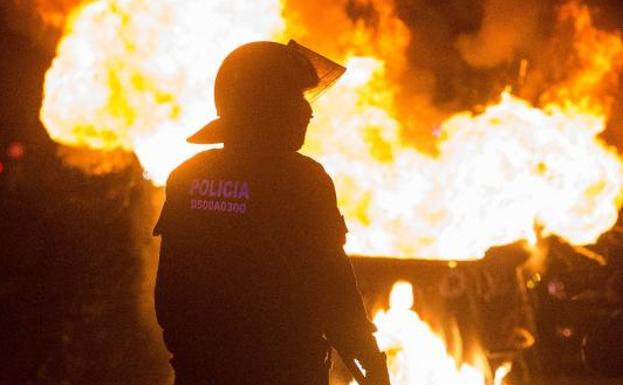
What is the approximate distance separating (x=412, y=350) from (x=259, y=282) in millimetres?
3882

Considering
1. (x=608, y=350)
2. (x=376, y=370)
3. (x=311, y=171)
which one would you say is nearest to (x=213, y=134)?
(x=311, y=171)

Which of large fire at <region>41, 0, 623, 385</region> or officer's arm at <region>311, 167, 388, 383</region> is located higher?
large fire at <region>41, 0, 623, 385</region>

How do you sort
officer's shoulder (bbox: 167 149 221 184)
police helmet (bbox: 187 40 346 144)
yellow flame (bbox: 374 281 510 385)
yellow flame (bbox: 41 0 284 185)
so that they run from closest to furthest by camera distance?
1. officer's shoulder (bbox: 167 149 221 184)
2. police helmet (bbox: 187 40 346 144)
3. yellow flame (bbox: 374 281 510 385)
4. yellow flame (bbox: 41 0 284 185)

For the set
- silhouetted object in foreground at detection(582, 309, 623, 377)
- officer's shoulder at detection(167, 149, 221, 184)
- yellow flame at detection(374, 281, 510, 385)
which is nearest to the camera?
officer's shoulder at detection(167, 149, 221, 184)

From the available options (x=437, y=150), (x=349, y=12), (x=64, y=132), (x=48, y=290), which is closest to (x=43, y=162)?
(x=64, y=132)

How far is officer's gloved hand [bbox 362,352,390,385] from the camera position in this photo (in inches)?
78.7

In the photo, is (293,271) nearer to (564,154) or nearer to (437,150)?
(437,150)

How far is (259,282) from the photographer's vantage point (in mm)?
2035

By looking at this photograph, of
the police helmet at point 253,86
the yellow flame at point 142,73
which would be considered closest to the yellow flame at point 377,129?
the yellow flame at point 142,73

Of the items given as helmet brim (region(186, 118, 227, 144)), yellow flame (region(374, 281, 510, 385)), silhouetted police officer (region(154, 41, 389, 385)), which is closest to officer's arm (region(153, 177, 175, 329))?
silhouetted police officer (region(154, 41, 389, 385))

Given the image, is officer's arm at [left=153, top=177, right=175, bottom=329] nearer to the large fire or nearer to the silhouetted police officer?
the silhouetted police officer

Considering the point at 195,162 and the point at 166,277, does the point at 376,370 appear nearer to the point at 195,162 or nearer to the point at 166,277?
the point at 166,277

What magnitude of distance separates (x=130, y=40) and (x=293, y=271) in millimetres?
4411

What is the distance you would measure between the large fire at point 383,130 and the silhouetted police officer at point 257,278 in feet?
12.0
